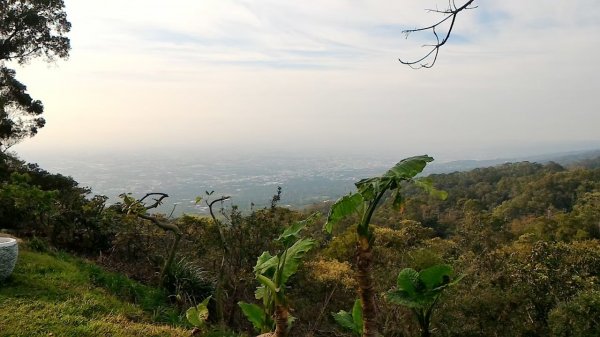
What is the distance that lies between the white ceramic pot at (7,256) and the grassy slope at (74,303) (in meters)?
0.15

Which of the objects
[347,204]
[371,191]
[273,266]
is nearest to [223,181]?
[273,266]

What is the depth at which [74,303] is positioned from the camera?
456cm

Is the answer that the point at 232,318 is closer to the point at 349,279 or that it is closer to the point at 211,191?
the point at 211,191

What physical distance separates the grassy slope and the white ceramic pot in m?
0.15

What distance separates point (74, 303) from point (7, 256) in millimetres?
920

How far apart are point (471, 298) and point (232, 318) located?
5550 mm

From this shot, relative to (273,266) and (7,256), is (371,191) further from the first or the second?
(7,256)

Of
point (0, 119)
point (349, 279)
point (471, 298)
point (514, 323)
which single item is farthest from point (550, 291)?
point (0, 119)

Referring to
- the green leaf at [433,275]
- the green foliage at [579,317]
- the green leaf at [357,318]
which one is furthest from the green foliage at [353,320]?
the green foliage at [579,317]

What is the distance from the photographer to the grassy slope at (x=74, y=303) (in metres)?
3.94

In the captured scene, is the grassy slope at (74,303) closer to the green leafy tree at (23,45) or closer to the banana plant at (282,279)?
the banana plant at (282,279)

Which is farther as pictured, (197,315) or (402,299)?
(197,315)

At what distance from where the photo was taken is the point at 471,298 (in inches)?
374

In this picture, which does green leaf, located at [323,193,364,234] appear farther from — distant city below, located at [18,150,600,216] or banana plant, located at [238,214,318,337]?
distant city below, located at [18,150,600,216]
